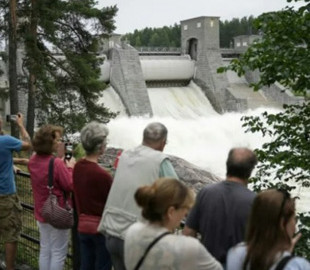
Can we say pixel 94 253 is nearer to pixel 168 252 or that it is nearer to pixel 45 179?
pixel 45 179

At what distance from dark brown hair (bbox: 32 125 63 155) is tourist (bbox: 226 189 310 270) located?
2114mm

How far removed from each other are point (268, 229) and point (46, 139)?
2.28 m

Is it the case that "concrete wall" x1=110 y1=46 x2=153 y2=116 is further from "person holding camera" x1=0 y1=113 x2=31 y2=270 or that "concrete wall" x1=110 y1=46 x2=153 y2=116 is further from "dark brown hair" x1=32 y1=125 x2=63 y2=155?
"dark brown hair" x1=32 y1=125 x2=63 y2=155

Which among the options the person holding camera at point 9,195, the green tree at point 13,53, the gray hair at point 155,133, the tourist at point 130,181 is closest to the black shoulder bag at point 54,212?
the person holding camera at point 9,195

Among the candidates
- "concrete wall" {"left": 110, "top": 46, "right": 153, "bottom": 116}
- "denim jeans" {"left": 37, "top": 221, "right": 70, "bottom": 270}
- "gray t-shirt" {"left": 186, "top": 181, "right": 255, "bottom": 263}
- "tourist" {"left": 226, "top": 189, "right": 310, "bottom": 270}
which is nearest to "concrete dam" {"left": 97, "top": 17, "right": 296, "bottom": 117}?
"concrete wall" {"left": 110, "top": 46, "right": 153, "bottom": 116}

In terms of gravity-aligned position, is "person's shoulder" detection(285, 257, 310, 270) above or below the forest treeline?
below

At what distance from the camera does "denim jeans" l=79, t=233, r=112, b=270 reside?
149 inches

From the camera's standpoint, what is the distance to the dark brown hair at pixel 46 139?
4.07 metres

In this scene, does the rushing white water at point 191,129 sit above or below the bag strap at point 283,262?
below

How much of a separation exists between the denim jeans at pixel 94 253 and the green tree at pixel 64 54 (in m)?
13.8

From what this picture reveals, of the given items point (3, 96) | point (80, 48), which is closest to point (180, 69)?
point (80, 48)

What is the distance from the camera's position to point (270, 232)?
231 cm

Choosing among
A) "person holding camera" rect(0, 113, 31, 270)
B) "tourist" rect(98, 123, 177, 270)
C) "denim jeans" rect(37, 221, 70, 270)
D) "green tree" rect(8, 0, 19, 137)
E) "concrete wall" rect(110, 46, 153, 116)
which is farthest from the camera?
"concrete wall" rect(110, 46, 153, 116)

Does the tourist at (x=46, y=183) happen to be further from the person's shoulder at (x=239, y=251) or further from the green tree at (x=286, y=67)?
the green tree at (x=286, y=67)
